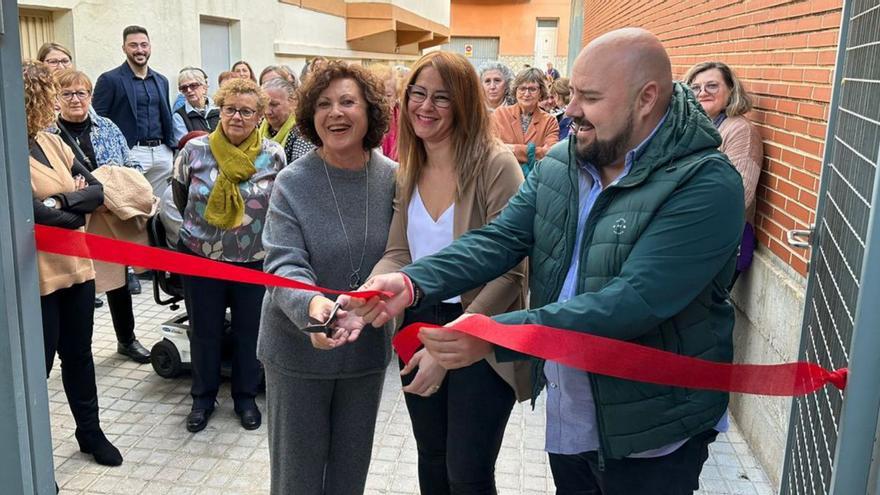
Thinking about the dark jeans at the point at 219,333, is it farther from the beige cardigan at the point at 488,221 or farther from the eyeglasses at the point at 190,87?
the eyeglasses at the point at 190,87

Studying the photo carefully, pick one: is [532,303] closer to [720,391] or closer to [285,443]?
[720,391]

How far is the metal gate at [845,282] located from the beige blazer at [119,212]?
4.10m

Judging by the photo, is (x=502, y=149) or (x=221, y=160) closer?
(x=502, y=149)

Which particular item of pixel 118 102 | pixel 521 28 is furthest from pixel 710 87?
pixel 521 28

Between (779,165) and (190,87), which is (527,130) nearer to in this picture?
(779,165)

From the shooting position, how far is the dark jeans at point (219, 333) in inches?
177

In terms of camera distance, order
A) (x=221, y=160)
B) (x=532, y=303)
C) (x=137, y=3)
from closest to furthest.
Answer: (x=532, y=303)
(x=221, y=160)
(x=137, y=3)

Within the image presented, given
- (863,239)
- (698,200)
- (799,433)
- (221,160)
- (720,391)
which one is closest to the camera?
(863,239)

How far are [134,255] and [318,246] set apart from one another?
2.55ft

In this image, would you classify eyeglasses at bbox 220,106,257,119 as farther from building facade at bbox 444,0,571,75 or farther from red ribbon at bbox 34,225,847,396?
building facade at bbox 444,0,571,75

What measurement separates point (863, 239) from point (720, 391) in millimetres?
564

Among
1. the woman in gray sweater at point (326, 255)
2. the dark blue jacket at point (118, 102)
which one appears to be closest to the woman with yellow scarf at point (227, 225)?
the woman in gray sweater at point (326, 255)

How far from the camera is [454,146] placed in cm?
282

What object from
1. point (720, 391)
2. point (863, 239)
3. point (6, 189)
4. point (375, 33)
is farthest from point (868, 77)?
point (375, 33)
